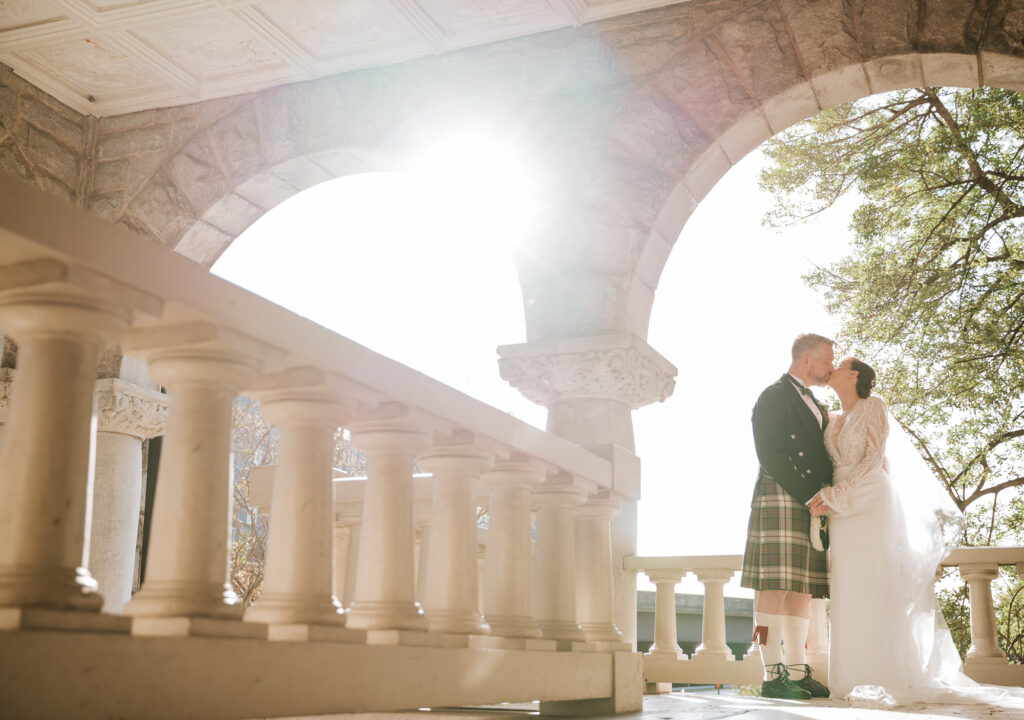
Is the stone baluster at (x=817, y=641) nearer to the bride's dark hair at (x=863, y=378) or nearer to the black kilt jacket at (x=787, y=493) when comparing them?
the black kilt jacket at (x=787, y=493)

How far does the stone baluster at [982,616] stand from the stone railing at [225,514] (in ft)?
12.9

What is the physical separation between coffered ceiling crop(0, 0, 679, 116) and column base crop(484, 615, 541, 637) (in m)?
4.26

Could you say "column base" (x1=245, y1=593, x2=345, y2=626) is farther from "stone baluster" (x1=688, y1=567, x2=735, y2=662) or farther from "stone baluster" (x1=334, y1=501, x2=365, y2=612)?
"stone baluster" (x1=688, y1=567, x2=735, y2=662)

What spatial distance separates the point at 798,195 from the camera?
11266 millimetres

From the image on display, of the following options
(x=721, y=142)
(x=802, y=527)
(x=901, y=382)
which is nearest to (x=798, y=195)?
(x=901, y=382)

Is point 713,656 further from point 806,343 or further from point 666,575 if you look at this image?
point 806,343

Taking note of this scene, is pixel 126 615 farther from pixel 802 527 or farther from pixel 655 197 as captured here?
pixel 655 197

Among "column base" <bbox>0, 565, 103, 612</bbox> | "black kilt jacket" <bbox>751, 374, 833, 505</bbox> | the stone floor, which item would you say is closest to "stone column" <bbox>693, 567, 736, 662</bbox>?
"black kilt jacket" <bbox>751, 374, 833, 505</bbox>

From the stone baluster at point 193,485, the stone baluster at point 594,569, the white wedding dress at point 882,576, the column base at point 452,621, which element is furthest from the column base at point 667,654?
the stone baluster at point 193,485

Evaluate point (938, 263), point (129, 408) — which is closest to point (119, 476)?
point (129, 408)

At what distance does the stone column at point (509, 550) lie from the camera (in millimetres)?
2826

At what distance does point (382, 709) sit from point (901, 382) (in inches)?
373

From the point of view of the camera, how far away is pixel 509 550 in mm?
2836

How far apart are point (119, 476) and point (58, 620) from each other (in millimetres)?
6020
